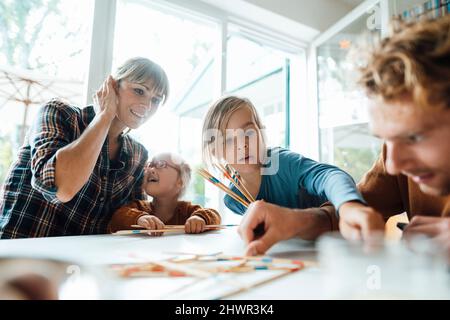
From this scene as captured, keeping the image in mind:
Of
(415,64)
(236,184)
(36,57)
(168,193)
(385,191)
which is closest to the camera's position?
(415,64)

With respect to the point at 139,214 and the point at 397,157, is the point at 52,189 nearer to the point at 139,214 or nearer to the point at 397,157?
the point at 139,214

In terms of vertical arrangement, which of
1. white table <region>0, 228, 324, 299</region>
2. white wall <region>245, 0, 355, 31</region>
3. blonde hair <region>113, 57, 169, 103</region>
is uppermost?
white wall <region>245, 0, 355, 31</region>

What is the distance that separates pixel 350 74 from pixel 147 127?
1.33 metres

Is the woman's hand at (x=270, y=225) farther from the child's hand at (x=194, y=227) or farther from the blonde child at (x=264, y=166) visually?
the child's hand at (x=194, y=227)

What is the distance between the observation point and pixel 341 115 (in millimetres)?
2174

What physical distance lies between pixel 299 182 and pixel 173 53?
1.61 meters

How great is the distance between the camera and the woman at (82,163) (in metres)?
0.78

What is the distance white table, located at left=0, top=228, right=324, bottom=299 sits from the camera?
0.31 meters

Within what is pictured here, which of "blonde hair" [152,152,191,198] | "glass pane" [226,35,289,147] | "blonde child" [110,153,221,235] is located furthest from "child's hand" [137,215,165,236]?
"glass pane" [226,35,289,147]

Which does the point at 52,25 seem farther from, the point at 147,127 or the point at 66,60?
the point at 147,127

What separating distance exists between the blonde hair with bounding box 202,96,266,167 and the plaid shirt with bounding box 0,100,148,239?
13.0 inches

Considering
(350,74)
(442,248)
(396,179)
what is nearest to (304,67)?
(396,179)

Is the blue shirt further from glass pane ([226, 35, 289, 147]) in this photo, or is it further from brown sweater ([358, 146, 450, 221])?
glass pane ([226, 35, 289, 147])

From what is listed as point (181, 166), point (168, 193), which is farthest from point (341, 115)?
point (168, 193)
